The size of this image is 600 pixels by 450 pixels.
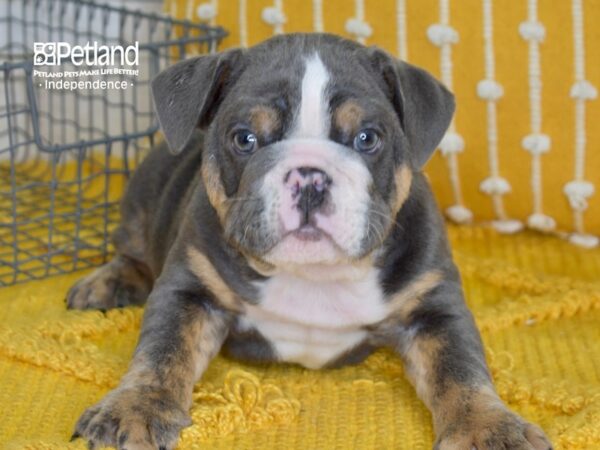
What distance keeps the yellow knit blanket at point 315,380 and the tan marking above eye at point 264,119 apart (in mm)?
569

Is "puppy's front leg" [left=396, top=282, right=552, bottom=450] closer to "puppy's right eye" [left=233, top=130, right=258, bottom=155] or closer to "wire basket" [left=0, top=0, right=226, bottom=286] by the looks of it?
"puppy's right eye" [left=233, top=130, right=258, bottom=155]

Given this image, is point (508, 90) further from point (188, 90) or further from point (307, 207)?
point (307, 207)

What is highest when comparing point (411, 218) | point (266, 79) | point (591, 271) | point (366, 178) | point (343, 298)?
point (266, 79)

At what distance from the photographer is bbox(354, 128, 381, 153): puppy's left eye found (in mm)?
2219

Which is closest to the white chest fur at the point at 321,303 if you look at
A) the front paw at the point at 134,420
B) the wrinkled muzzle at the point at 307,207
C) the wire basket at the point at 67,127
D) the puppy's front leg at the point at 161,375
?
the puppy's front leg at the point at 161,375

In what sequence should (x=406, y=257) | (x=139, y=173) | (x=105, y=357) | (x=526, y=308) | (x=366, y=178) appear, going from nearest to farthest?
(x=366, y=178) < (x=406, y=257) < (x=105, y=357) < (x=526, y=308) < (x=139, y=173)

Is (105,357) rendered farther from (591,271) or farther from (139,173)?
(591,271)

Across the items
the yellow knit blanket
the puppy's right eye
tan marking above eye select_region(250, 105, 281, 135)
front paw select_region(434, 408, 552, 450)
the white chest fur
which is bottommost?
the yellow knit blanket

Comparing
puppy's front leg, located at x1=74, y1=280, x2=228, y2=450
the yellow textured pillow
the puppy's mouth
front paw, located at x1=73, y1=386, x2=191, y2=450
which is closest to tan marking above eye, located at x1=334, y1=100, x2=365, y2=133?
the puppy's mouth

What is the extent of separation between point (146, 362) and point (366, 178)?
1.98 ft

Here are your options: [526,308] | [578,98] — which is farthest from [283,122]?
[578,98]

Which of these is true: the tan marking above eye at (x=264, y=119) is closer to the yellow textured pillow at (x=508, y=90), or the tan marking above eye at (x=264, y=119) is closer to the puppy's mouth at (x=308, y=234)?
the puppy's mouth at (x=308, y=234)

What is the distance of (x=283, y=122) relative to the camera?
2189 millimetres

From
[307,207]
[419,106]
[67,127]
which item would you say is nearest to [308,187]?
[307,207]
